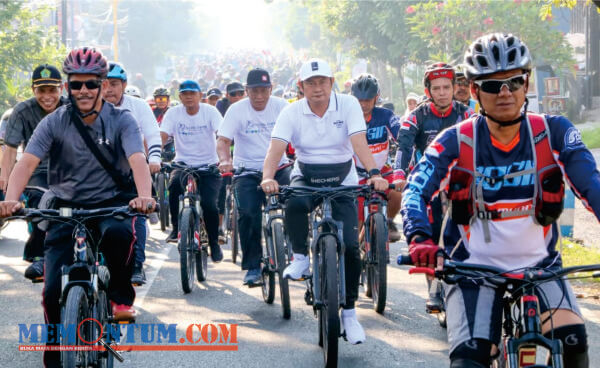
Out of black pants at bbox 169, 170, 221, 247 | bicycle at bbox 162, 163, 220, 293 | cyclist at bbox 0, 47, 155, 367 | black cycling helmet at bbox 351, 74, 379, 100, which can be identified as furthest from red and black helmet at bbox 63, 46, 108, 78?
black pants at bbox 169, 170, 221, 247

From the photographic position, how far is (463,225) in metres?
4.08

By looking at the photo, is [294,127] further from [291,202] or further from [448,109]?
[448,109]

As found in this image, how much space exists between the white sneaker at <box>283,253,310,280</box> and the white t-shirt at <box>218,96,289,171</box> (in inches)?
91.0

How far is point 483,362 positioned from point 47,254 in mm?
2922

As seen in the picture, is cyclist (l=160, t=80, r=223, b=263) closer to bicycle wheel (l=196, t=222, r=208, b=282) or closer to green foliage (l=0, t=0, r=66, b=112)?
bicycle wheel (l=196, t=222, r=208, b=282)

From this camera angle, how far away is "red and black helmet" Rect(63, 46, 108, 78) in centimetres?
564

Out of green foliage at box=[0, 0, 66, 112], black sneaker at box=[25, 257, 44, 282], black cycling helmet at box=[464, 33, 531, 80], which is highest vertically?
green foliage at box=[0, 0, 66, 112]

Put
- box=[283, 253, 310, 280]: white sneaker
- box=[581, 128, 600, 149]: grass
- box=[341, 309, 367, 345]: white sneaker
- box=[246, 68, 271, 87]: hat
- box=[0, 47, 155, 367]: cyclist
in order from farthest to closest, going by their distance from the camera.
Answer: box=[581, 128, 600, 149]: grass < box=[246, 68, 271, 87]: hat < box=[283, 253, 310, 280]: white sneaker < box=[341, 309, 367, 345]: white sneaker < box=[0, 47, 155, 367]: cyclist

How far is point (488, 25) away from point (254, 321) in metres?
20.9

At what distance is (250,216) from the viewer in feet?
28.4

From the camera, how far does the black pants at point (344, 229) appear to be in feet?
21.7

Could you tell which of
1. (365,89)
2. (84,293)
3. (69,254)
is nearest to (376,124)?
(365,89)

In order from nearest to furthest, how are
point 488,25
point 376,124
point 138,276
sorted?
point 138,276 → point 376,124 → point 488,25

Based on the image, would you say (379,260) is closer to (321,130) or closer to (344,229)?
(344,229)
